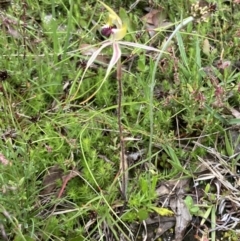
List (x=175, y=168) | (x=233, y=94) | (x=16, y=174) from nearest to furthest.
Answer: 1. (x=16, y=174)
2. (x=175, y=168)
3. (x=233, y=94)

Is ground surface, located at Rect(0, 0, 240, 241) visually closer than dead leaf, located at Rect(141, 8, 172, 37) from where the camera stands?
Yes

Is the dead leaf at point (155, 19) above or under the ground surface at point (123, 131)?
above

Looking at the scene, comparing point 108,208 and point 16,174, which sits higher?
point 16,174

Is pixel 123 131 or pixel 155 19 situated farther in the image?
pixel 155 19

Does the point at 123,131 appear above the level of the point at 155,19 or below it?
below

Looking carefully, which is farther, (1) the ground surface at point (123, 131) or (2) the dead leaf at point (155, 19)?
(2) the dead leaf at point (155, 19)

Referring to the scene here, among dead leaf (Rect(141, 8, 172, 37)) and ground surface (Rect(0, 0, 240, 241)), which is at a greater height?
dead leaf (Rect(141, 8, 172, 37))

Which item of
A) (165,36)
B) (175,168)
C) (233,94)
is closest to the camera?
(175,168)

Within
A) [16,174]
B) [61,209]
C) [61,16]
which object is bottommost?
[61,209]

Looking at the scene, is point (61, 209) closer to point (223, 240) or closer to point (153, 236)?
point (153, 236)

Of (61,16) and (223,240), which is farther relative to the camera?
(61,16)

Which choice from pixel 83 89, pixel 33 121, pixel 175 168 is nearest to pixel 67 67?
pixel 83 89
